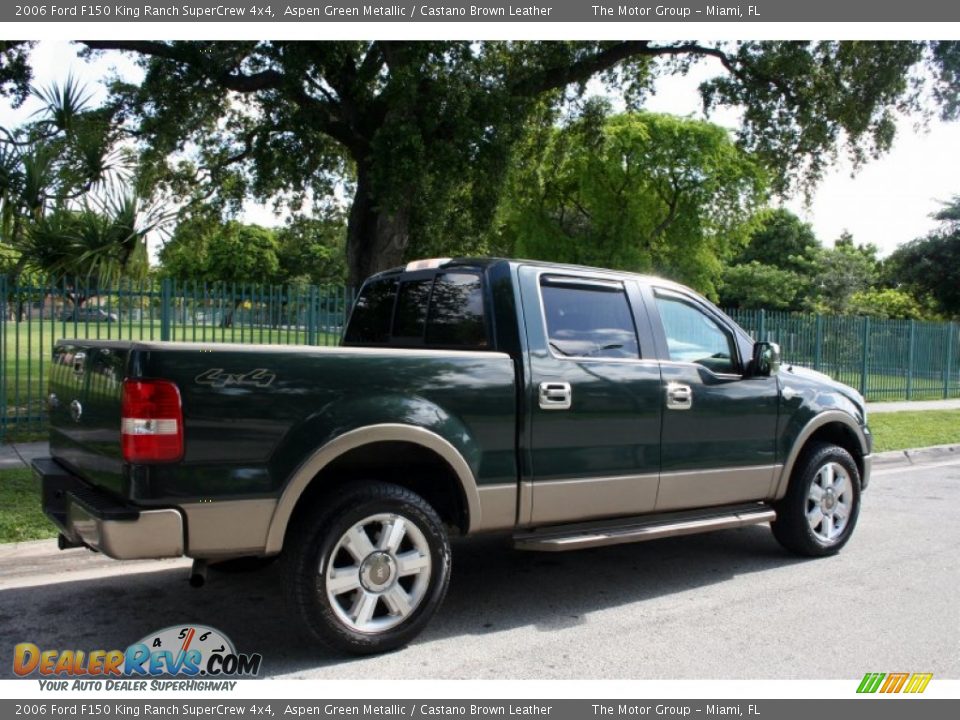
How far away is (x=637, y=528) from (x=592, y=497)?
1.33 ft

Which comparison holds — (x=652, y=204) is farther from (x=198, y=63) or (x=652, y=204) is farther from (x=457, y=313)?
(x=457, y=313)

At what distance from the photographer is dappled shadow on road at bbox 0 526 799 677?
429 cm

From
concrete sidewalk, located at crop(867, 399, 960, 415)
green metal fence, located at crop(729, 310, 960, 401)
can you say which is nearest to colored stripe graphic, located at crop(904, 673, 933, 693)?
green metal fence, located at crop(729, 310, 960, 401)

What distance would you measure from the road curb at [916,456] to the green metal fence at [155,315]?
7.64m

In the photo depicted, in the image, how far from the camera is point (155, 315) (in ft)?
34.1

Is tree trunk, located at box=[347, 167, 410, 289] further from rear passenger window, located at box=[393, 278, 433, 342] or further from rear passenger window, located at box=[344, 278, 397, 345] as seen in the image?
rear passenger window, located at box=[393, 278, 433, 342]

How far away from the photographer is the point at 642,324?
5281 mm

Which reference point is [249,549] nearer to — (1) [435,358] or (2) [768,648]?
(1) [435,358]

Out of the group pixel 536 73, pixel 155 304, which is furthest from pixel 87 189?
pixel 536 73

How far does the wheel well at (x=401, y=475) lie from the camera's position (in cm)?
416

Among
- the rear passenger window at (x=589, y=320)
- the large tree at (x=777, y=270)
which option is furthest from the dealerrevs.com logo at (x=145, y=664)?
the large tree at (x=777, y=270)

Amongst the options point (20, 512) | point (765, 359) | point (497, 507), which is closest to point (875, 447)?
point (765, 359)

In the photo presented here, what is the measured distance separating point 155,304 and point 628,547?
6.92 metres

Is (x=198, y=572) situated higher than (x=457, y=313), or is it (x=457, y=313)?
(x=457, y=313)
